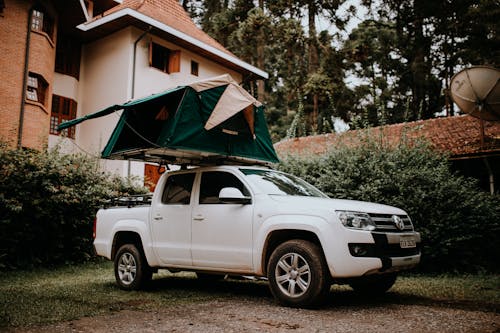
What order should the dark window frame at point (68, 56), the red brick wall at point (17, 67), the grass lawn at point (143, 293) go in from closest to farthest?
the grass lawn at point (143, 293)
the red brick wall at point (17, 67)
the dark window frame at point (68, 56)

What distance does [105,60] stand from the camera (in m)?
21.1

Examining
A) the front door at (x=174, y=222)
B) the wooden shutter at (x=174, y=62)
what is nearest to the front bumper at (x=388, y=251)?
the front door at (x=174, y=222)

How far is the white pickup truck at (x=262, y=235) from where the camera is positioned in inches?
221

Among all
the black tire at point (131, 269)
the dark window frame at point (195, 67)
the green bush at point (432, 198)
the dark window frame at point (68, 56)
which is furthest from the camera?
the dark window frame at point (195, 67)

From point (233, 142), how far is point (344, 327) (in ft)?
12.6

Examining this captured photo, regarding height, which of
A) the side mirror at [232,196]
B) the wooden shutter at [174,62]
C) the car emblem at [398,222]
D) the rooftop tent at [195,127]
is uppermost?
the wooden shutter at [174,62]

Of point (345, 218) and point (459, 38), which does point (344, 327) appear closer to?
point (345, 218)

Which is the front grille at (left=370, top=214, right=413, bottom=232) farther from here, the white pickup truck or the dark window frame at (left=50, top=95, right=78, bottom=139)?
the dark window frame at (left=50, top=95, right=78, bottom=139)

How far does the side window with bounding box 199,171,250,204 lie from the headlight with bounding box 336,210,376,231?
1.68m

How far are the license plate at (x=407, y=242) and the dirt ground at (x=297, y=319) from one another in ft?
2.52

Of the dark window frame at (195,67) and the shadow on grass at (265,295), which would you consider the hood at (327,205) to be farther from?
the dark window frame at (195,67)

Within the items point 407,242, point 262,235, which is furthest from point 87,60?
point 407,242

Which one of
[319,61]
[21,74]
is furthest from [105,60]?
[319,61]

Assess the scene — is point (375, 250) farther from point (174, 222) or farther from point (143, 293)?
point (143, 293)
